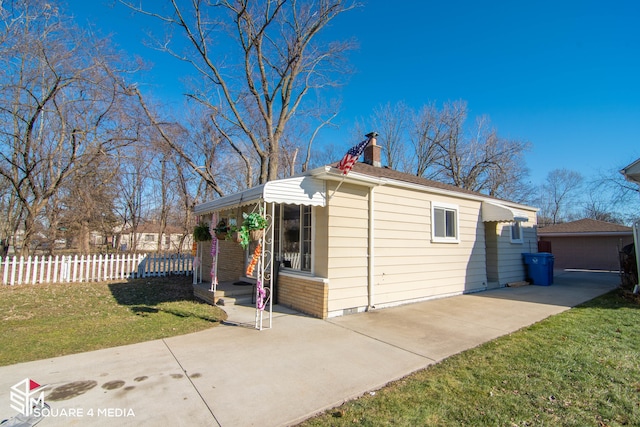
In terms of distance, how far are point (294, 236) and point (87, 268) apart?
842cm

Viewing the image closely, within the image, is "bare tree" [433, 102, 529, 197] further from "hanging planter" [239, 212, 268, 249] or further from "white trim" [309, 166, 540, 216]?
"hanging planter" [239, 212, 268, 249]

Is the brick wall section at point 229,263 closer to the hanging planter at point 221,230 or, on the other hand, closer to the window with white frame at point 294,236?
the hanging planter at point 221,230

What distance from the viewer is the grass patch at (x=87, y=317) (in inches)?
183

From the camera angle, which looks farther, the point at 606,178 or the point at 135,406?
the point at 606,178

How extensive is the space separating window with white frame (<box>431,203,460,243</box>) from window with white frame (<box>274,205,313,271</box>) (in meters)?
3.77

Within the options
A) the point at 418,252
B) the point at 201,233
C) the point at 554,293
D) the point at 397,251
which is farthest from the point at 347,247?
the point at 554,293

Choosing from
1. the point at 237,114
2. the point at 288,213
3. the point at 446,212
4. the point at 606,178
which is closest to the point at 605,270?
the point at 606,178

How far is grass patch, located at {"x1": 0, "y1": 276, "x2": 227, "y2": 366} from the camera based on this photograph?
466 centimetres

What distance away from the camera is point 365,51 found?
15.6 meters

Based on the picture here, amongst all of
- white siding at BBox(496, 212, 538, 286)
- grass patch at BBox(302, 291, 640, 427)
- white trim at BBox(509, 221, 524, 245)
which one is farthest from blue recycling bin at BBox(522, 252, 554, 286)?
grass patch at BBox(302, 291, 640, 427)

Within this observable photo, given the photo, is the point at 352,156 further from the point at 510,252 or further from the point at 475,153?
the point at 475,153

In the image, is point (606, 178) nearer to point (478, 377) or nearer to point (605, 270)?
point (605, 270)

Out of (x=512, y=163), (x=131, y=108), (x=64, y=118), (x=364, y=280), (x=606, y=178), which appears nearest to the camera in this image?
(x=364, y=280)

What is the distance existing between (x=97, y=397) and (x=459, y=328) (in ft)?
17.8
